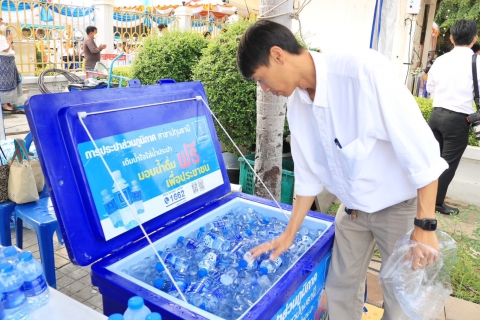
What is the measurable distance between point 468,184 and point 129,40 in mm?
11628

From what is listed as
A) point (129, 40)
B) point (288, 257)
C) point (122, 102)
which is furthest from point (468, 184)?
point (129, 40)

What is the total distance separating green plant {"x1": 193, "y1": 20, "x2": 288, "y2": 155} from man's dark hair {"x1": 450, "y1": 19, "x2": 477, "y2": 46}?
7.22 feet

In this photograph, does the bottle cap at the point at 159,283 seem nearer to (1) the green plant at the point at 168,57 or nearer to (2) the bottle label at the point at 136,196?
(2) the bottle label at the point at 136,196

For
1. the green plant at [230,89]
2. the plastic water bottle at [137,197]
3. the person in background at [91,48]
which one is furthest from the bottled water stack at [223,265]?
the person in background at [91,48]

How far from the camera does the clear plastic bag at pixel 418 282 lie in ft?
5.53

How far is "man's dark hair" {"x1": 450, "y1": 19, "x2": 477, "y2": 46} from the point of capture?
3.82 meters

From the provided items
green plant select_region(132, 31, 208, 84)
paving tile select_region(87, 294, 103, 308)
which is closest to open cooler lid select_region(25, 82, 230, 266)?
paving tile select_region(87, 294, 103, 308)

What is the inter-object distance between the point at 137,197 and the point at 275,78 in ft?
2.86

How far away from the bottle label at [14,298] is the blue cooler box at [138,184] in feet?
1.03

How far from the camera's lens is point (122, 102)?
186cm

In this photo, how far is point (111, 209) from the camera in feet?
5.57

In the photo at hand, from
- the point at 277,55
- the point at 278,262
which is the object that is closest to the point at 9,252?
the point at 278,262

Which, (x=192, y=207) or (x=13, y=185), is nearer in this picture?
(x=192, y=207)

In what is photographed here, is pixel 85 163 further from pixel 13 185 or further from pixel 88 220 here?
pixel 13 185
